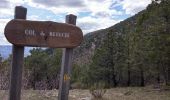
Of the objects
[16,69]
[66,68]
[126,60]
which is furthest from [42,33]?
[126,60]

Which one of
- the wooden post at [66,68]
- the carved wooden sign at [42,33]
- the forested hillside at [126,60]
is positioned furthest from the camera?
the forested hillside at [126,60]

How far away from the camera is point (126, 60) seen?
26.4 m

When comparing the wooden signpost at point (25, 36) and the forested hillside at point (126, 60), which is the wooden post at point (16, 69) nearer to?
the wooden signpost at point (25, 36)

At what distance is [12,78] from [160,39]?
14.9 meters

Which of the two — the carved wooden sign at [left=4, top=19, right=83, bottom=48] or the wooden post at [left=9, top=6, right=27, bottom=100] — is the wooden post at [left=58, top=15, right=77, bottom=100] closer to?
the carved wooden sign at [left=4, top=19, right=83, bottom=48]

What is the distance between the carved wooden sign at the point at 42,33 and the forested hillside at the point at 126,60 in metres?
5.09

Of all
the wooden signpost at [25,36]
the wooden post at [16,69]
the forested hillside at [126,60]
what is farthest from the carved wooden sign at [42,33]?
the forested hillside at [126,60]

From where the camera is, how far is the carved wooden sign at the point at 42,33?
170 inches

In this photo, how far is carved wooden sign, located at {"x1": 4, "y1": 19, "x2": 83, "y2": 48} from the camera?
14.2ft

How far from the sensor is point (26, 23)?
4398mm

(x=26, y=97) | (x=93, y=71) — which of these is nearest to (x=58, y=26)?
(x=26, y=97)

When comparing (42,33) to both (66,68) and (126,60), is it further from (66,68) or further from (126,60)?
(126,60)

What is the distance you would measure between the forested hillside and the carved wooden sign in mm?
5092

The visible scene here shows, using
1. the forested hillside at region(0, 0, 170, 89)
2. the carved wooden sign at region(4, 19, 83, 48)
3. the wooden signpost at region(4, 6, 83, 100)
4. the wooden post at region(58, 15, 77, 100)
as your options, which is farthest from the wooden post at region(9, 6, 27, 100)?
the forested hillside at region(0, 0, 170, 89)
